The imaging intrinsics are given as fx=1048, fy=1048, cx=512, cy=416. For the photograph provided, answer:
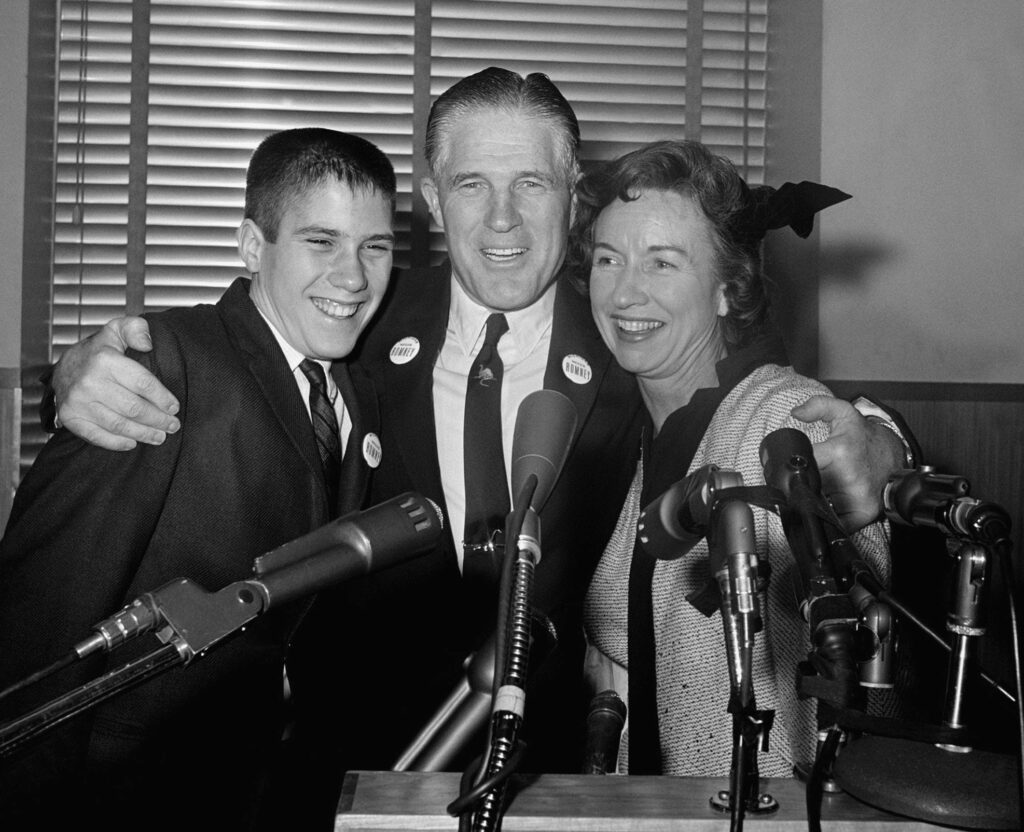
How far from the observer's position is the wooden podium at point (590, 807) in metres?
1.03

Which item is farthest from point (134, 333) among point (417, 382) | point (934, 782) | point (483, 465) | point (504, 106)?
point (934, 782)

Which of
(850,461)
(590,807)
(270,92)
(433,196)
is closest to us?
(590,807)

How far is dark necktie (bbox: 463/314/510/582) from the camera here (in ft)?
6.48

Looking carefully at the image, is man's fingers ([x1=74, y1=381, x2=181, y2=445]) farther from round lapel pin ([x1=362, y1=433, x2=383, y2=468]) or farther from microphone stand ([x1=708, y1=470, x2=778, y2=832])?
microphone stand ([x1=708, y1=470, x2=778, y2=832])

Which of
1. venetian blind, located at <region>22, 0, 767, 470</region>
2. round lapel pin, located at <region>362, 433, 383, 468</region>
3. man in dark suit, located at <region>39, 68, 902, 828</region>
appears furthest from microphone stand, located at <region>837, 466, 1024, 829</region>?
venetian blind, located at <region>22, 0, 767, 470</region>

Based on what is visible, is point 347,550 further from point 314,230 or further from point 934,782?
point 314,230

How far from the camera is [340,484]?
6.37 feet

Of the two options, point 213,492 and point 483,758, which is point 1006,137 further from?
point 483,758

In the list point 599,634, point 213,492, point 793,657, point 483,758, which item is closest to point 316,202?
point 213,492

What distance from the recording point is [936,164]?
3539mm

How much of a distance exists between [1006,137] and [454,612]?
268 cm

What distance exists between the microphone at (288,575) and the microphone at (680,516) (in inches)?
9.0

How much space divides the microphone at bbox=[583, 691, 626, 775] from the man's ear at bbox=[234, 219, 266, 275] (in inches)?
42.1

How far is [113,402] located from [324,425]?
0.42m
